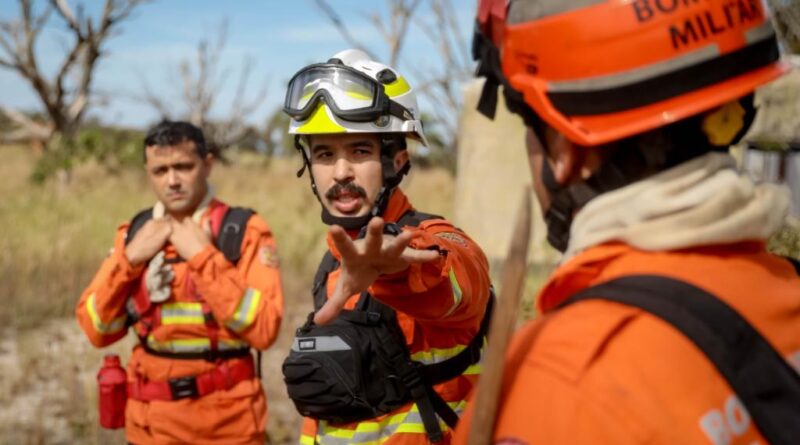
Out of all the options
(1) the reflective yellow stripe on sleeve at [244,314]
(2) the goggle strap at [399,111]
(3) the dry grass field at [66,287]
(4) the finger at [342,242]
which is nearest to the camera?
(4) the finger at [342,242]

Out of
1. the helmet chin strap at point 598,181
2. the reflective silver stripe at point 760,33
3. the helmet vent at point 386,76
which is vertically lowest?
the helmet chin strap at point 598,181

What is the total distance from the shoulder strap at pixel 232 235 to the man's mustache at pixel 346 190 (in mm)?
1180

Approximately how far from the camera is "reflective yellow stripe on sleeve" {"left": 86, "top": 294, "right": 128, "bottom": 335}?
3.98 m

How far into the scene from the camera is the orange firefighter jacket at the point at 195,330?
3.84 metres

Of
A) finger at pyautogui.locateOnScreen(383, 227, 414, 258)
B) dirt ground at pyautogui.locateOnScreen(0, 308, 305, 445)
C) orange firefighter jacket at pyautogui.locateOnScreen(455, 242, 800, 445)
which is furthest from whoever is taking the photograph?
dirt ground at pyautogui.locateOnScreen(0, 308, 305, 445)

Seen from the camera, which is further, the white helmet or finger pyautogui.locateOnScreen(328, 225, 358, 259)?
the white helmet

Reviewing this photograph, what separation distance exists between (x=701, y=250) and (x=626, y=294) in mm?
190

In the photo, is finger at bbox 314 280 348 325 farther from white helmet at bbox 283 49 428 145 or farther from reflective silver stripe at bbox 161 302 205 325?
reflective silver stripe at bbox 161 302 205 325

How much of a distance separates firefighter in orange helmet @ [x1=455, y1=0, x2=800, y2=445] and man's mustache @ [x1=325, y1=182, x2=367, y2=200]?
1426 millimetres

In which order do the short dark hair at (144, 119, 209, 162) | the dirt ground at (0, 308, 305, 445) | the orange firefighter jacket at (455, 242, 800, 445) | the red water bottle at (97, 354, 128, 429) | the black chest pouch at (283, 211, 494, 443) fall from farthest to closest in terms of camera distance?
the dirt ground at (0, 308, 305, 445), the short dark hair at (144, 119, 209, 162), the red water bottle at (97, 354, 128, 429), the black chest pouch at (283, 211, 494, 443), the orange firefighter jacket at (455, 242, 800, 445)

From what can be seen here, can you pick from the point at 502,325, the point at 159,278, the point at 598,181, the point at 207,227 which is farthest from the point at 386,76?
the point at 502,325

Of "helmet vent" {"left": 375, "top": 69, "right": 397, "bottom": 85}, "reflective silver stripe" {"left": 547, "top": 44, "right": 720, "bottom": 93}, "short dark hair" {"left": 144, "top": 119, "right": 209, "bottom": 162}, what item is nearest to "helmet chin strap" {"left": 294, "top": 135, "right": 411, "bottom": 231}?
"helmet vent" {"left": 375, "top": 69, "right": 397, "bottom": 85}

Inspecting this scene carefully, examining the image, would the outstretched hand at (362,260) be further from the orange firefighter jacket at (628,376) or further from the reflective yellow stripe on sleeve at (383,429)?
the reflective yellow stripe on sleeve at (383,429)

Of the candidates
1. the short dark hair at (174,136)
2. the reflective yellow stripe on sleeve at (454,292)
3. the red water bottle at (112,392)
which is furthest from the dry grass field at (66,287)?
the reflective yellow stripe on sleeve at (454,292)
